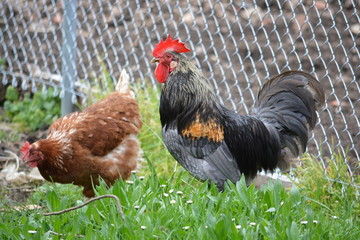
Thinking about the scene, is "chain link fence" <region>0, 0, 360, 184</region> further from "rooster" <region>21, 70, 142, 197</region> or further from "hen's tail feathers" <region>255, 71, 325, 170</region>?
"rooster" <region>21, 70, 142, 197</region>

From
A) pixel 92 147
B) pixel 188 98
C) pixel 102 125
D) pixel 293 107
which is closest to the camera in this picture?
pixel 188 98

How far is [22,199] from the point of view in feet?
16.1

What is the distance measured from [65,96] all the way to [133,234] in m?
3.60

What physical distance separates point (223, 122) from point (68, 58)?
9.49ft

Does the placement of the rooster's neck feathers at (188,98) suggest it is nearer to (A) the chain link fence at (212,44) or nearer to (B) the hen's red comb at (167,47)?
(B) the hen's red comb at (167,47)

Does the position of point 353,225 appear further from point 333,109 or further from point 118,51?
point 118,51

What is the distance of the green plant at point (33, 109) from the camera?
266 inches

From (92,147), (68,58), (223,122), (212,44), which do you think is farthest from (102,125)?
(68,58)

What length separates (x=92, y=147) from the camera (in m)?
4.47

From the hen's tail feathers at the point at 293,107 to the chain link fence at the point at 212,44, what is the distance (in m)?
0.88

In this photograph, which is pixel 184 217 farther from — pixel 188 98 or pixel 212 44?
pixel 212 44

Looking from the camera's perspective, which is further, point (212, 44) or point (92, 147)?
point (212, 44)

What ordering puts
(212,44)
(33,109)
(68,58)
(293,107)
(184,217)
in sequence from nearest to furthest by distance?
(184,217), (293,107), (212,44), (68,58), (33,109)

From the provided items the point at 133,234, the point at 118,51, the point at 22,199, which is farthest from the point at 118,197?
the point at 118,51
